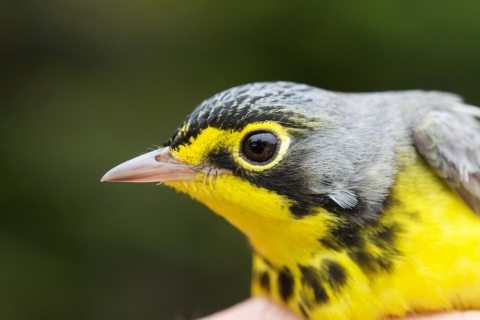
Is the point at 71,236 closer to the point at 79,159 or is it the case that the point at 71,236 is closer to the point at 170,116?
the point at 79,159

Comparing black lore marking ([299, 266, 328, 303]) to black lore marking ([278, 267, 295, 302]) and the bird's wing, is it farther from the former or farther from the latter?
the bird's wing

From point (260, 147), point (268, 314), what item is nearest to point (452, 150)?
point (260, 147)

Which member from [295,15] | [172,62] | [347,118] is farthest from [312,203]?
[172,62]

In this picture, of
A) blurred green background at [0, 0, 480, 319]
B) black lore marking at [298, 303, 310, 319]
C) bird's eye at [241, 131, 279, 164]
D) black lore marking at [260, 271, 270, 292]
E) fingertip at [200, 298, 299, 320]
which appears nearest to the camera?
bird's eye at [241, 131, 279, 164]

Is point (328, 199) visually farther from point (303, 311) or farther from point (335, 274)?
point (303, 311)

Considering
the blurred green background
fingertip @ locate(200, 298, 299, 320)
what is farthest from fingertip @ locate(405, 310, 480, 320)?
the blurred green background

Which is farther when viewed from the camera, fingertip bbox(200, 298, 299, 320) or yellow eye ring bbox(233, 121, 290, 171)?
fingertip bbox(200, 298, 299, 320)
